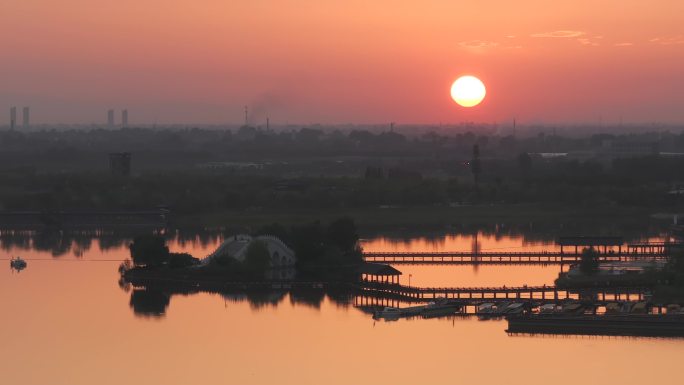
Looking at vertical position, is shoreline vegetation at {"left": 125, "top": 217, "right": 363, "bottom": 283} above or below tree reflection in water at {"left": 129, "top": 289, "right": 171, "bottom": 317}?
above

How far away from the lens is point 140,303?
80.7ft

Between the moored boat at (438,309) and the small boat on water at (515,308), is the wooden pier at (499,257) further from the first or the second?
the small boat on water at (515,308)

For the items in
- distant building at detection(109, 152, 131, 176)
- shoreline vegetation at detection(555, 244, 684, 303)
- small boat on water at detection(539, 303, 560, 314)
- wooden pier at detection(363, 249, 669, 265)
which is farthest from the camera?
distant building at detection(109, 152, 131, 176)

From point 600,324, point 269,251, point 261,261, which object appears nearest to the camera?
point 600,324

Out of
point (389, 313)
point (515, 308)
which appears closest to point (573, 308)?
point (515, 308)

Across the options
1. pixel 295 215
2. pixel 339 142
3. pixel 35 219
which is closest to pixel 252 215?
pixel 295 215

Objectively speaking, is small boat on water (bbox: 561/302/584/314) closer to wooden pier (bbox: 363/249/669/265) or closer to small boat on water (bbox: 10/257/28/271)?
wooden pier (bbox: 363/249/669/265)

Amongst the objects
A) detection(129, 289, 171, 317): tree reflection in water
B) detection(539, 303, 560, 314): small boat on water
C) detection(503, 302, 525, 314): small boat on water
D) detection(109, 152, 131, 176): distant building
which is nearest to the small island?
detection(129, 289, 171, 317): tree reflection in water

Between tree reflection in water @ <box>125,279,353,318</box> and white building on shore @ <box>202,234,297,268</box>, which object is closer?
tree reflection in water @ <box>125,279,353,318</box>

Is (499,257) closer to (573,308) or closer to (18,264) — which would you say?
(573,308)

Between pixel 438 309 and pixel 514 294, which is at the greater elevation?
pixel 514 294

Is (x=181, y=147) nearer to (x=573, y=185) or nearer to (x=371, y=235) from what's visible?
(x=573, y=185)

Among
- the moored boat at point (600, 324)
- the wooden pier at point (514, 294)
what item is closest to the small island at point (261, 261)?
the wooden pier at point (514, 294)

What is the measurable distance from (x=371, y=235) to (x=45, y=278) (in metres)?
9.09
